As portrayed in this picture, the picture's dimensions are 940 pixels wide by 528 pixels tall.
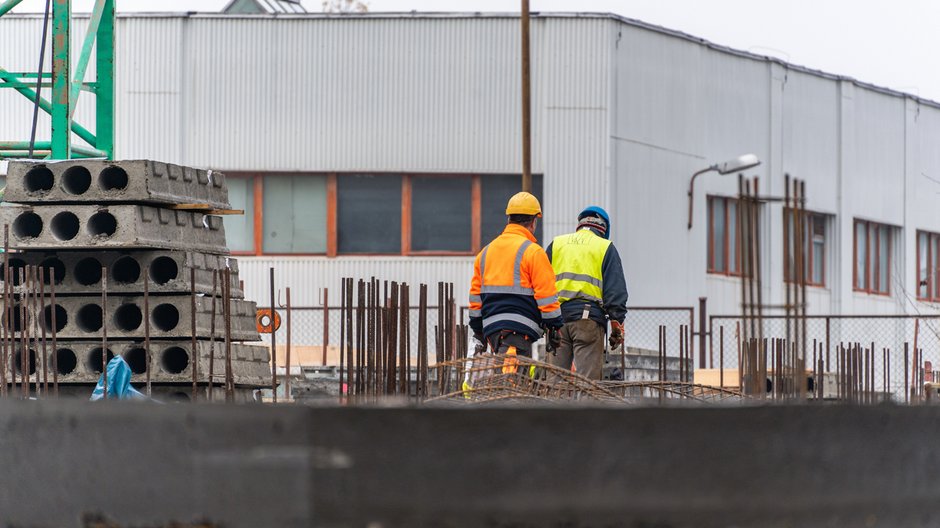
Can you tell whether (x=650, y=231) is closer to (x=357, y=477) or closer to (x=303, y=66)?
(x=303, y=66)

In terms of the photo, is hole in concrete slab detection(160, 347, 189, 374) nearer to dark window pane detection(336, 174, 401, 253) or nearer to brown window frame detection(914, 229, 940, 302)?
dark window pane detection(336, 174, 401, 253)

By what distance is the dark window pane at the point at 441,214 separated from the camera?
89.6 feet

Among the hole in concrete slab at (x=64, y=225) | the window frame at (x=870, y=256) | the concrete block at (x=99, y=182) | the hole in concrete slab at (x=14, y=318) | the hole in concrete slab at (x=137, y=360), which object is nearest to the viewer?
the hole in concrete slab at (x=14, y=318)

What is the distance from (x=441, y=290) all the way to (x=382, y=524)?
27.3ft

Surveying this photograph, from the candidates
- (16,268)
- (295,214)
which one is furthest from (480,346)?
(295,214)

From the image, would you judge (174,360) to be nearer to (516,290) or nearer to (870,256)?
(516,290)

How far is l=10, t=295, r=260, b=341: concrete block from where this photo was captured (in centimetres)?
1230

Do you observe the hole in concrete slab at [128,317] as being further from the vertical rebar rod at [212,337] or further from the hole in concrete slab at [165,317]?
the vertical rebar rod at [212,337]

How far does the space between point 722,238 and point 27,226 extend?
19.7 meters

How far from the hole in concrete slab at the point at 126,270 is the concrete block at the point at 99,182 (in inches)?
23.9

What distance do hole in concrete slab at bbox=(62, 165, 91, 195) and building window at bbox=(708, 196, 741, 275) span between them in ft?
61.4

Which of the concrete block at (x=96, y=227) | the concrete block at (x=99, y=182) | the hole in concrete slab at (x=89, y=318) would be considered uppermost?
the concrete block at (x=99, y=182)

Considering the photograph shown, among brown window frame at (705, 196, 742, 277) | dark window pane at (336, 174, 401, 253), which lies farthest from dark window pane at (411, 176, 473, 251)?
brown window frame at (705, 196, 742, 277)

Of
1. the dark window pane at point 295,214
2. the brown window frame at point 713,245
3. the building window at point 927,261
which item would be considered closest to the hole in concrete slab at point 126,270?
the dark window pane at point 295,214
